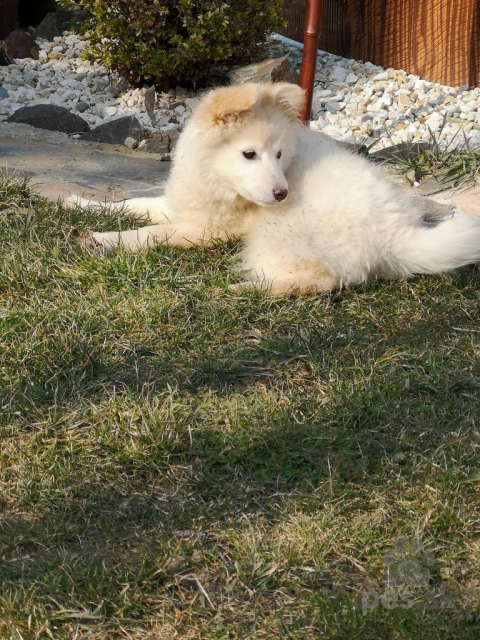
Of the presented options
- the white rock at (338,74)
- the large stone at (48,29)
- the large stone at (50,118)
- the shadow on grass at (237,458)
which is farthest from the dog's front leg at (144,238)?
the large stone at (48,29)

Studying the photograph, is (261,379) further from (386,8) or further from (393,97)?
(386,8)

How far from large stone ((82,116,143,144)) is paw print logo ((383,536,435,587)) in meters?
4.03

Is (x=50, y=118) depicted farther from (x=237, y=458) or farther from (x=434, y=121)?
(x=237, y=458)

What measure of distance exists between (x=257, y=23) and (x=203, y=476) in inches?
177

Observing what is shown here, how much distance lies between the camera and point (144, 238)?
348 centimetres

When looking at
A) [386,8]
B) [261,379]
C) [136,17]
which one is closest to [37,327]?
[261,379]

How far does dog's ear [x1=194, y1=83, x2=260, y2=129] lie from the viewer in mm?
3186

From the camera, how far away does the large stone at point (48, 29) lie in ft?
23.5

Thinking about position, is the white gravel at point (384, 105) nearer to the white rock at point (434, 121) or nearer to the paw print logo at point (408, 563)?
the white rock at point (434, 121)

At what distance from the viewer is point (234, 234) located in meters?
3.55

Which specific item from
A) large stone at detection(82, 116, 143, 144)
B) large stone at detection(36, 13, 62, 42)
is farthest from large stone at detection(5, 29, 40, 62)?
large stone at detection(82, 116, 143, 144)

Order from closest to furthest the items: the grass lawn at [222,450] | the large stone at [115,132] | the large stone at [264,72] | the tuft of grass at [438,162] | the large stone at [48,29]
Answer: the grass lawn at [222,450]
the tuft of grass at [438,162]
the large stone at [115,132]
the large stone at [264,72]
the large stone at [48,29]

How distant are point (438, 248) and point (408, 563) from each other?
5.14 ft

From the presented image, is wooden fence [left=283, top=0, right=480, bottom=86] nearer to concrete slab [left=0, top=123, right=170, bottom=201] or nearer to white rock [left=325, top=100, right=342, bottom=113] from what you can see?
white rock [left=325, top=100, right=342, bottom=113]
